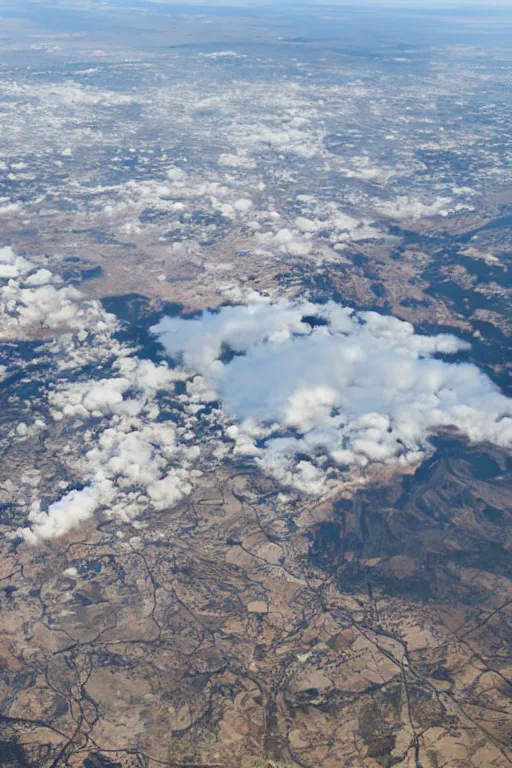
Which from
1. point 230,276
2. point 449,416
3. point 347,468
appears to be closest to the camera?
point 347,468

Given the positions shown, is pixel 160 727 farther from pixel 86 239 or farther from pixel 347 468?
pixel 86 239

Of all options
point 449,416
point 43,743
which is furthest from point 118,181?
point 43,743

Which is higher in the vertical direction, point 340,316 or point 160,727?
point 340,316

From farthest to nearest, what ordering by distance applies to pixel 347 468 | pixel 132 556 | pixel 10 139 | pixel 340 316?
1. pixel 10 139
2. pixel 340 316
3. pixel 347 468
4. pixel 132 556

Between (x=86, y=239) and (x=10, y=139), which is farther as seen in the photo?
(x=10, y=139)

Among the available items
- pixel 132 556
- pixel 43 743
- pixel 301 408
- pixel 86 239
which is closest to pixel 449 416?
pixel 301 408

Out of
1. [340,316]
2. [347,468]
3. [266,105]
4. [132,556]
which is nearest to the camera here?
[132,556]

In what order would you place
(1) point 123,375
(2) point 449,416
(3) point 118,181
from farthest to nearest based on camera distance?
(3) point 118,181, (1) point 123,375, (2) point 449,416

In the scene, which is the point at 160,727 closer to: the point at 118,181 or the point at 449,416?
the point at 449,416

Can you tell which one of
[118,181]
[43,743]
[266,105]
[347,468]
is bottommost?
[43,743]
